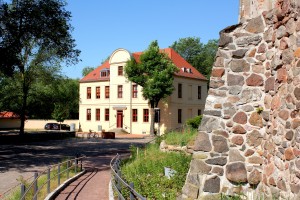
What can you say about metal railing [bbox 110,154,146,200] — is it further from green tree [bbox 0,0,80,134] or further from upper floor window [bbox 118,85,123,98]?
upper floor window [bbox 118,85,123,98]

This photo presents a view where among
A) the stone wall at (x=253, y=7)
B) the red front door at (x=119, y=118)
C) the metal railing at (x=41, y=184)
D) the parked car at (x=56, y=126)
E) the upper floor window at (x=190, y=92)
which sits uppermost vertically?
the upper floor window at (x=190, y=92)

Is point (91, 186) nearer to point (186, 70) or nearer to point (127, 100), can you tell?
point (127, 100)

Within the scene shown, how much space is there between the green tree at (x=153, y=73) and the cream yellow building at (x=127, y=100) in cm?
391

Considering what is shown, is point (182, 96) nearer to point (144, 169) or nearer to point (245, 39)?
point (144, 169)

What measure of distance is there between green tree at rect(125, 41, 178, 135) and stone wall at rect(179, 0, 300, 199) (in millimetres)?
32226

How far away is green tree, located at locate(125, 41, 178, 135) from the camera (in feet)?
130

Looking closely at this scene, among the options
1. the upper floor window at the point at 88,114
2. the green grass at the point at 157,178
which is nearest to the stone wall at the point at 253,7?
the green grass at the point at 157,178

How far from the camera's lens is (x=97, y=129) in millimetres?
49875

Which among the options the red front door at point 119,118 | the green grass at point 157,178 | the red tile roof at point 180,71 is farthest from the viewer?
the red front door at point 119,118

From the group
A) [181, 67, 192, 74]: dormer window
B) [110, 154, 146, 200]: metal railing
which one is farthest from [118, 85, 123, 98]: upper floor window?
[110, 154, 146, 200]: metal railing

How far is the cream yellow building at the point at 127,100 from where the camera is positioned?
45.5 m

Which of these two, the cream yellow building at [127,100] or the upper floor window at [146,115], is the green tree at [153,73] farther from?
the upper floor window at [146,115]

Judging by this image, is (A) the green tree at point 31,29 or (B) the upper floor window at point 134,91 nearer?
(A) the green tree at point 31,29

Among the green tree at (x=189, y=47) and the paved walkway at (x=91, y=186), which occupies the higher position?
the green tree at (x=189, y=47)
